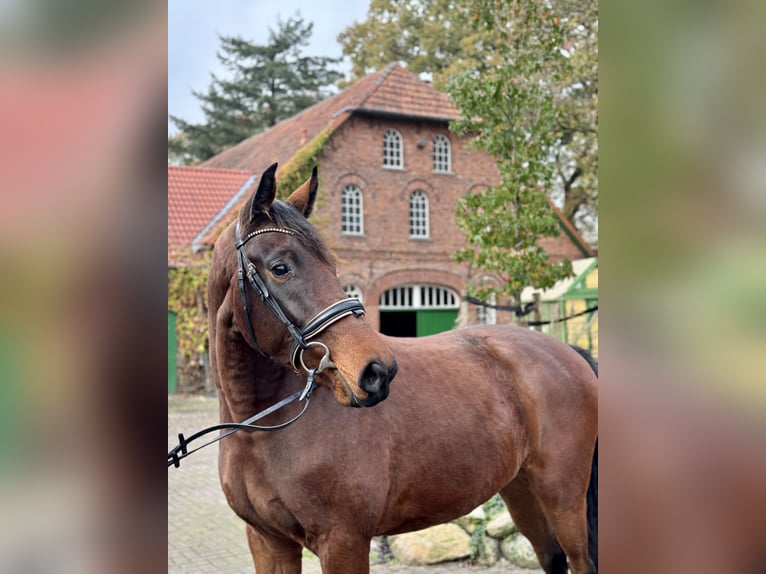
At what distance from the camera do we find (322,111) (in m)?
21.6

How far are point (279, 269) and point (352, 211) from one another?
17.0 meters

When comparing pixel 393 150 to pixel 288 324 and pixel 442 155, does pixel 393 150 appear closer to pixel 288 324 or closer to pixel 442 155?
pixel 442 155

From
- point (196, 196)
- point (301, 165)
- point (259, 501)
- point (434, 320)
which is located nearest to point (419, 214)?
point (434, 320)

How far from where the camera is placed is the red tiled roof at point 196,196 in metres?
18.7

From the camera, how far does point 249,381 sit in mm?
2594

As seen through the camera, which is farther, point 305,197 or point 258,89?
point 258,89

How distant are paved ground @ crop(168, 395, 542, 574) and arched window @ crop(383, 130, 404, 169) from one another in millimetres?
12200

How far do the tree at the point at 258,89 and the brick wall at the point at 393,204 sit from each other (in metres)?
15.4

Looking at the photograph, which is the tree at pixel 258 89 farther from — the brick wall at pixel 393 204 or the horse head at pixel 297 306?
the horse head at pixel 297 306

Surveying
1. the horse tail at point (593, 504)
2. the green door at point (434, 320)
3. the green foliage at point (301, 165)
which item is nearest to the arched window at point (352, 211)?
the green foliage at point (301, 165)

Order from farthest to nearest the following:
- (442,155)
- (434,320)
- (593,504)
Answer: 1. (442,155)
2. (434,320)
3. (593,504)
